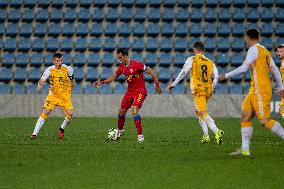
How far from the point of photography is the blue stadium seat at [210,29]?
2908cm

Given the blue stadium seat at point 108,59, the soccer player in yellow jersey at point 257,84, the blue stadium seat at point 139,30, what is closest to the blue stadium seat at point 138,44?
the blue stadium seat at point 139,30

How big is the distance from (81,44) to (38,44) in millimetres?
1950

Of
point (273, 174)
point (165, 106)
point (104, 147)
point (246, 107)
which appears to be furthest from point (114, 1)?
point (273, 174)

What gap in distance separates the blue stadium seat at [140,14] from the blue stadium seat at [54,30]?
344 centimetres

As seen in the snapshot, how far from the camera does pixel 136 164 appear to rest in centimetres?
924

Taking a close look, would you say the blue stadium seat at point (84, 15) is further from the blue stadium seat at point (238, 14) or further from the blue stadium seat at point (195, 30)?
the blue stadium seat at point (238, 14)

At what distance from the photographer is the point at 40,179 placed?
7.69 m

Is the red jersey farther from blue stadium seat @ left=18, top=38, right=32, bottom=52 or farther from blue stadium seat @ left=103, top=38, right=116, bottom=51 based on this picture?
blue stadium seat @ left=18, top=38, right=32, bottom=52

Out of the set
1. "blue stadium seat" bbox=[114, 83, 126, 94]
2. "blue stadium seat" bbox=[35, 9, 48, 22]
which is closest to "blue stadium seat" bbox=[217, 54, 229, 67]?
"blue stadium seat" bbox=[114, 83, 126, 94]

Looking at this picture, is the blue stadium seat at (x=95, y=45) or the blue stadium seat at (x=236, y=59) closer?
the blue stadium seat at (x=236, y=59)

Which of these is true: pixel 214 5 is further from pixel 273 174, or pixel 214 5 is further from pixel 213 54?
pixel 273 174

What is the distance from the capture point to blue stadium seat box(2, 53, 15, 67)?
29016 mm

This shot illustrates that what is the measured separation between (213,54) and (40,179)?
21639 mm

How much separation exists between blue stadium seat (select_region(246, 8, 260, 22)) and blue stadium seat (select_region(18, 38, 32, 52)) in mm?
9750
